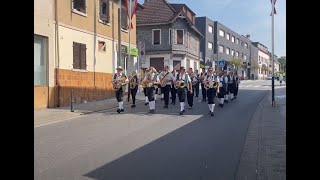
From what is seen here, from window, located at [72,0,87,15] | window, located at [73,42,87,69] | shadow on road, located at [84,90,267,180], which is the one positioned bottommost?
shadow on road, located at [84,90,267,180]

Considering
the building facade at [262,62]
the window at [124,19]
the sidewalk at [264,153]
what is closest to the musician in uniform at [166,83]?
the sidewalk at [264,153]

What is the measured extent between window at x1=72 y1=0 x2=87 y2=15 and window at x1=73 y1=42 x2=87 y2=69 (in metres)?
1.76

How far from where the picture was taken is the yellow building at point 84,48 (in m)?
19.3

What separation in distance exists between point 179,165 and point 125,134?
3.80 m

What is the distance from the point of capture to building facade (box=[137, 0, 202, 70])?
44.8 metres

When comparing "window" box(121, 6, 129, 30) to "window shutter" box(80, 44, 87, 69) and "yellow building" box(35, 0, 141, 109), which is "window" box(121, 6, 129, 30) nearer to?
"yellow building" box(35, 0, 141, 109)

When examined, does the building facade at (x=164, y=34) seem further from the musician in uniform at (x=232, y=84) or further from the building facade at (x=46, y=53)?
the building facade at (x=46, y=53)

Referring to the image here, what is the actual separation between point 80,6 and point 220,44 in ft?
161

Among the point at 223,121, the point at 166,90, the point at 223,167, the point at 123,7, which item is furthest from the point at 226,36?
the point at 223,167

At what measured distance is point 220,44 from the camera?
68688 millimetres

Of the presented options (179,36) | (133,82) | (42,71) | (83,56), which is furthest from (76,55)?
(179,36)

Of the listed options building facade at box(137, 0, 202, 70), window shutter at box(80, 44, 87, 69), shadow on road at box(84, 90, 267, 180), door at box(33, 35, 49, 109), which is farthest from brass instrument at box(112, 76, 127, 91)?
building facade at box(137, 0, 202, 70)

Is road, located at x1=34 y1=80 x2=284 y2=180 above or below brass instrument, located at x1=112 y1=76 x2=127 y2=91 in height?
below

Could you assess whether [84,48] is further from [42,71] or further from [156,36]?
[156,36]
